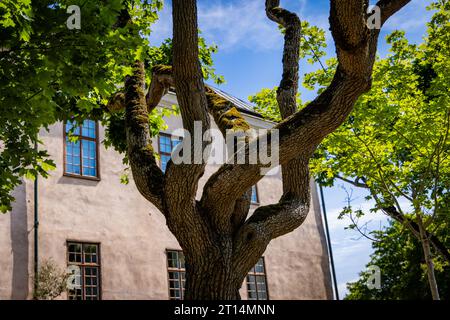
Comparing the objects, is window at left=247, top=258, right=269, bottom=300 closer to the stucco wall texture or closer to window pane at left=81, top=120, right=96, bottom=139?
the stucco wall texture

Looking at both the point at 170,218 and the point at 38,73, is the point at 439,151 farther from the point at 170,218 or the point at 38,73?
the point at 38,73

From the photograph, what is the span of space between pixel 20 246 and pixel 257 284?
869cm

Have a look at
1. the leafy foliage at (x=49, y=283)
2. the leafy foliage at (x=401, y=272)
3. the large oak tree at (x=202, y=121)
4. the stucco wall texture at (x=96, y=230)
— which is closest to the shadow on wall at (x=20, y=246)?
the stucco wall texture at (x=96, y=230)

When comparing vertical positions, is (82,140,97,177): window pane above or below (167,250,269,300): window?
above

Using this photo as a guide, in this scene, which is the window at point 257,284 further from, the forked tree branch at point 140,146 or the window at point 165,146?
the forked tree branch at point 140,146

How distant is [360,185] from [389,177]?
2780 millimetres

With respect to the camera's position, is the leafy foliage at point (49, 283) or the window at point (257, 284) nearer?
the leafy foliage at point (49, 283)

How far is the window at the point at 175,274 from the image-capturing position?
16406 millimetres

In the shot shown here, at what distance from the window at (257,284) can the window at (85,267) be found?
596cm

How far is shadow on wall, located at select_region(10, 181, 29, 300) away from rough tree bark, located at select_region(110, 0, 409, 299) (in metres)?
8.10

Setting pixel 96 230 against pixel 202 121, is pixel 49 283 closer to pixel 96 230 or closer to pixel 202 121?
pixel 96 230

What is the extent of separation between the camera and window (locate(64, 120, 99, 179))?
15.8 m

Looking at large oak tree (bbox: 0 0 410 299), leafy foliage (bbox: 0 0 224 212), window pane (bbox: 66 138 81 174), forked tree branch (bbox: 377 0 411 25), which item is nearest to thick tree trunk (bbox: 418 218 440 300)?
large oak tree (bbox: 0 0 410 299)
